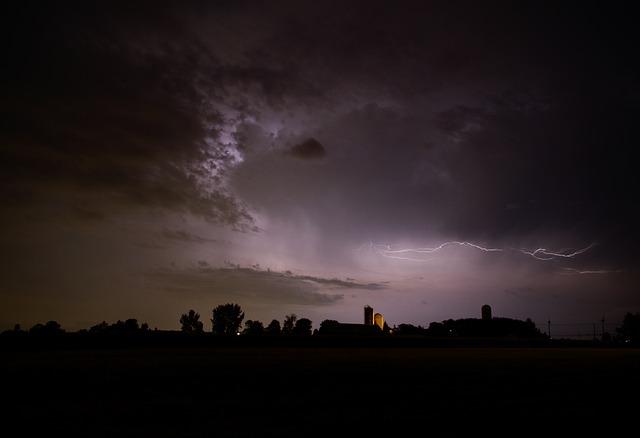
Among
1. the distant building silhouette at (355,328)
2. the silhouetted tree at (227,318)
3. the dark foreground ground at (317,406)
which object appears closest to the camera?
the dark foreground ground at (317,406)

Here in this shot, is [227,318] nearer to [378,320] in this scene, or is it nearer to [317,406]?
[378,320]

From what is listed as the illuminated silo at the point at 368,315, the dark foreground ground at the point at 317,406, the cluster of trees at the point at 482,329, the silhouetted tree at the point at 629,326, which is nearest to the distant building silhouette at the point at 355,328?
the illuminated silo at the point at 368,315

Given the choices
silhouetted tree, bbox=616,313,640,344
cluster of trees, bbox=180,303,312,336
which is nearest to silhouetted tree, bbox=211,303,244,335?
cluster of trees, bbox=180,303,312,336

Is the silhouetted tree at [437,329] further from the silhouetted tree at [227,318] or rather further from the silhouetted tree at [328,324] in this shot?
the silhouetted tree at [227,318]

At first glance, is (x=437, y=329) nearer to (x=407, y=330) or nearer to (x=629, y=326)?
(x=407, y=330)

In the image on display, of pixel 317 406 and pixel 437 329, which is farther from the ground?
pixel 317 406

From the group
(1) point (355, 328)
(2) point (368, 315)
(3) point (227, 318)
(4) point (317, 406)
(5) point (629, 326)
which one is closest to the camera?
(4) point (317, 406)

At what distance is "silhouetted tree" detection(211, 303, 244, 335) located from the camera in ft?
548

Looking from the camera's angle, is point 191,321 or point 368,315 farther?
point 191,321

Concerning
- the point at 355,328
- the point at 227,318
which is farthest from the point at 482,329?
the point at 227,318

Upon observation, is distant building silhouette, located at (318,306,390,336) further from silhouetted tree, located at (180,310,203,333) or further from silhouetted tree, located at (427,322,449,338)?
silhouetted tree, located at (180,310,203,333)

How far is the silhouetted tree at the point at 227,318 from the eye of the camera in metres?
167

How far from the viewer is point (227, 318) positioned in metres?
171

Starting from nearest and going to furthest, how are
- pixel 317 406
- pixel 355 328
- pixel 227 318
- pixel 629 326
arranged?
pixel 317 406
pixel 355 328
pixel 629 326
pixel 227 318
